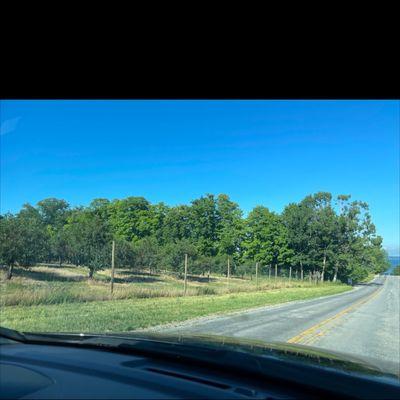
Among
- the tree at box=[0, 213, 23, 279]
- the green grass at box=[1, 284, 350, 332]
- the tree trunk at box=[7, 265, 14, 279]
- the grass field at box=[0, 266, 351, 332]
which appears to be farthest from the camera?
the tree trunk at box=[7, 265, 14, 279]

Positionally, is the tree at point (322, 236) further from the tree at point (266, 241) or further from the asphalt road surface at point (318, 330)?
the asphalt road surface at point (318, 330)

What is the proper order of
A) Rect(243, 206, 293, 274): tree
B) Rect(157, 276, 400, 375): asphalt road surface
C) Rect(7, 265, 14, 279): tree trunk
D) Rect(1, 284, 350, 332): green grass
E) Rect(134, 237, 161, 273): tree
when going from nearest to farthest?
Rect(157, 276, 400, 375): asphalt road surface, Rect(1, 284, 350, 332): green grass, Rect(7, 265, 14, 279): tree trunk, Rect(134, 237, 161, 273): tree, Rect(243, 206, 293, 274): tree

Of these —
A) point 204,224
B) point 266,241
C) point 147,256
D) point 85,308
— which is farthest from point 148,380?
point 204,224

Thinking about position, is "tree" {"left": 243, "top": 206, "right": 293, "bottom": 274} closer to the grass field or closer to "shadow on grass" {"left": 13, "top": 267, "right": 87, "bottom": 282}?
the grass field

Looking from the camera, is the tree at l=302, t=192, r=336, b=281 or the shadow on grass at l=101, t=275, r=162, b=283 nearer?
the shadow on grass at l=101, t=275, r=162, b=283

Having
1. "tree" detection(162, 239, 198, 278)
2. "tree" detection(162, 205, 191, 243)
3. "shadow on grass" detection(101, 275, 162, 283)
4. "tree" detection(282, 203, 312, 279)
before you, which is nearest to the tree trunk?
"shadow on grass" detection(101, 275, 162, 283)

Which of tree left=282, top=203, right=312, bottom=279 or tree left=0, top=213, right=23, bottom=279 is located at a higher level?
tree left=282, top=203, right=312, bottom=279

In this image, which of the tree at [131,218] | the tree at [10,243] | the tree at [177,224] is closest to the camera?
the tree at [10,243]

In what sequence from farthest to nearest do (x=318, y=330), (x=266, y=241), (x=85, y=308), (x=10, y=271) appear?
(x=266, y=241) < (x=10, y=271) < (x=85, y=308) < (x=318, y=330)

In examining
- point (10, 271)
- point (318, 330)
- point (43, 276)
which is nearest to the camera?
point (318, 330)

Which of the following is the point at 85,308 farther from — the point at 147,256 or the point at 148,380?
the point at 147,256

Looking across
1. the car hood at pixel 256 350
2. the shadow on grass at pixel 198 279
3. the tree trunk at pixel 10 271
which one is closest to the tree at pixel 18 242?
the tree trunk at pixel 10 271
